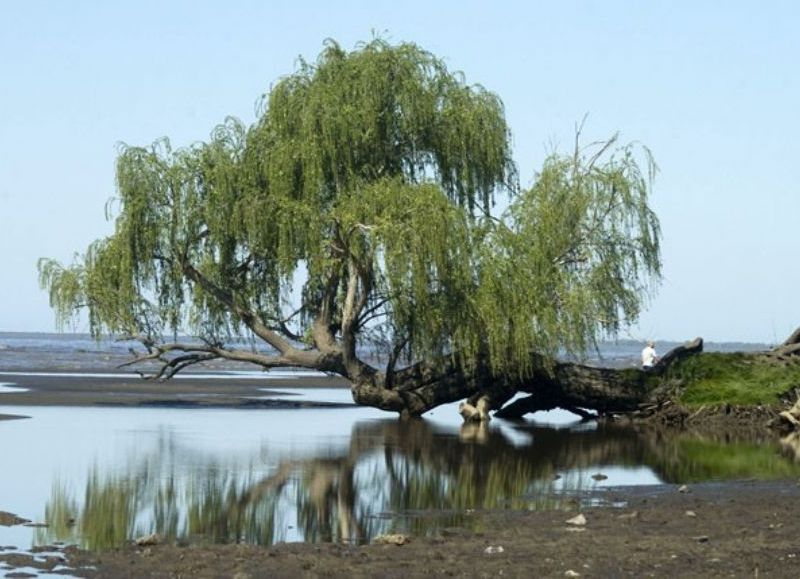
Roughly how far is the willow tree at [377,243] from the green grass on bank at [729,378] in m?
2.38

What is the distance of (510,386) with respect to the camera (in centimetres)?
3762

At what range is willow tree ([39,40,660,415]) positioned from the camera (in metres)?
33.2

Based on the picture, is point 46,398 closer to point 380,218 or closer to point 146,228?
point 146,228

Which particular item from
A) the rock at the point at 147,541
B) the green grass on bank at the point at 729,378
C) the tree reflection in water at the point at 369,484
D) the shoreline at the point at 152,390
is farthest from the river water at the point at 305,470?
the shoreline at the point at 152,390

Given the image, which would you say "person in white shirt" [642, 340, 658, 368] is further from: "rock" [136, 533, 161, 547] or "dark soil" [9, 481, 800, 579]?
"rock" [136, 533, 161, 547]

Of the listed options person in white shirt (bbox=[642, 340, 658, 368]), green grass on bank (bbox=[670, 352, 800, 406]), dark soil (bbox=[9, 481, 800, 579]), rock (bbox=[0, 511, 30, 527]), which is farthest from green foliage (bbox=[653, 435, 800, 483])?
rock (bbox=[0, 511, 30, 527])

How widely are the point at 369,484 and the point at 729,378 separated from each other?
17472 mm

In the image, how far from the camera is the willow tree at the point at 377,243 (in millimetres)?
33250

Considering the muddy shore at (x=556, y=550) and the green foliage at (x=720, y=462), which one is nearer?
the muddy shore at (x=556, y=550)

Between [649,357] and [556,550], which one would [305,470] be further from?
[649,357]

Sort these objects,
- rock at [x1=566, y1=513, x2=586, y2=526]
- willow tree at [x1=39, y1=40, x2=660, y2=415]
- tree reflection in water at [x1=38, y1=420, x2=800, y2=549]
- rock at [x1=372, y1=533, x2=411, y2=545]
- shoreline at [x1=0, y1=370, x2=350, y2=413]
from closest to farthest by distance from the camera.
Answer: rock at [x1=372, y1=533, x2=411, y2=545]
tree reflection in water at [x1=38, y1=420, x2=800, y2=549]
rock at [x1=566, y1=513, x2=586, y2=526]
willow tree at [x1=39, y1=40, x2=660, y2=415]
shoreline at [x1=0, y1=370, x2=350, y2=413]

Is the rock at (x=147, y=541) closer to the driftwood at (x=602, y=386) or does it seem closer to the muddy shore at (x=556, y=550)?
the muddy shore at (x=556, y=550)

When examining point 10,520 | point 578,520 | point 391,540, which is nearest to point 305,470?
point 578,520

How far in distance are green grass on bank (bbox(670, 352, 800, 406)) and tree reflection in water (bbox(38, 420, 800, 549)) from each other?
4461 mm
